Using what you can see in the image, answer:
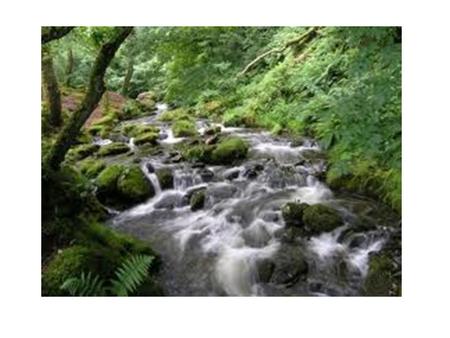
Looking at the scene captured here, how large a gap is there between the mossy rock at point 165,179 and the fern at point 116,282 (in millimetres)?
2197

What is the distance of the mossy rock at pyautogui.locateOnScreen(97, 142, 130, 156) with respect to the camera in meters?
5.94

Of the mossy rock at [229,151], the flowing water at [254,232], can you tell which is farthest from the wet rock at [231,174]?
the mossy rock at [229,151]

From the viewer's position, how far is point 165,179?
517cm

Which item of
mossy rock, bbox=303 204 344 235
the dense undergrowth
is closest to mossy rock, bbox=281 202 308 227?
mossy rock, bbox=303 204 344 235

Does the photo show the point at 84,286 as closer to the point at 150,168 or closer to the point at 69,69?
the point at 150,168

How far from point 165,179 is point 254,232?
5.38ft

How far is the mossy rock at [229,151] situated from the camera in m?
5.51

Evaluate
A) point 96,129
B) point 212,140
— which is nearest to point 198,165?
point 212,140

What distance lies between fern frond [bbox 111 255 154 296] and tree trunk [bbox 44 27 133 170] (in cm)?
105

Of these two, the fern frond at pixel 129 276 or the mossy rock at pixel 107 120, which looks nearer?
the fern frond at pixel 129 276

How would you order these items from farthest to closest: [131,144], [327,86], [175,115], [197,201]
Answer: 1. [131,144]
2. [175,115]
3. [197,201]
4. [327,86]

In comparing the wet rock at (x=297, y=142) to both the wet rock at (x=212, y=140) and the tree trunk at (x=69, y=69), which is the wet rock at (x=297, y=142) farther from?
the tree trunk at (x=69, y=69)

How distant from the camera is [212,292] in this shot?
3.23 meters
